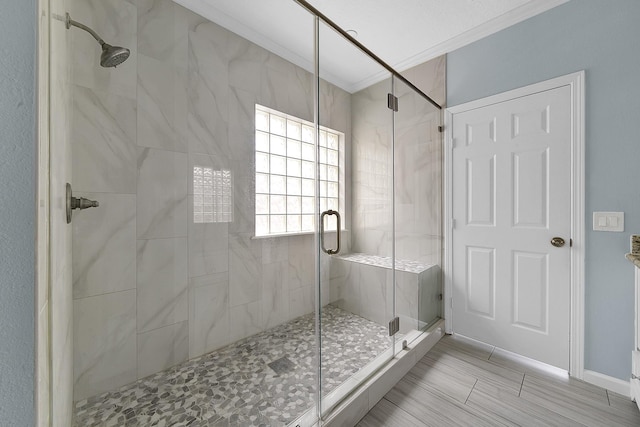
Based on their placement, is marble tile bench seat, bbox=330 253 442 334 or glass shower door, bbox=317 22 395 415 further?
marble tile bench seat, bbox=330 253 442 334

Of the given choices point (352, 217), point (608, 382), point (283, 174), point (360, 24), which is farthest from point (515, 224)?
point (360, 24)

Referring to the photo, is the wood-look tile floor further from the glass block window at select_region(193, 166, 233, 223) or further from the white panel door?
the glass block window at select_region(193, 166, 233, 223)

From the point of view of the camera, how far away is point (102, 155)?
4.67 feet

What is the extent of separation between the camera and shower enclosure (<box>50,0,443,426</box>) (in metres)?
1.39

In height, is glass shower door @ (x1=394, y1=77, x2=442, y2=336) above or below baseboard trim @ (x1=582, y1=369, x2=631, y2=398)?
above

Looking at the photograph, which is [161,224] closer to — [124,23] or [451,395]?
[124,23]

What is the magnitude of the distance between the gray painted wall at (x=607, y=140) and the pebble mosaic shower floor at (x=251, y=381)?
141cm

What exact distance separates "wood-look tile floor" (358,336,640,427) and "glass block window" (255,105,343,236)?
1278 millimetres

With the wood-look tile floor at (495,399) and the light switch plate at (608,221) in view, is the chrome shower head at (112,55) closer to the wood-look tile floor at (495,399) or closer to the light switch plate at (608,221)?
the wood-look tile floor at (495,399)

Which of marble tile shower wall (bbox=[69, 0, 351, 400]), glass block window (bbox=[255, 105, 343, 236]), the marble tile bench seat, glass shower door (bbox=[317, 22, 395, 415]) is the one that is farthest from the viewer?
glass block window (bbox=[255, 105, 343, 236])

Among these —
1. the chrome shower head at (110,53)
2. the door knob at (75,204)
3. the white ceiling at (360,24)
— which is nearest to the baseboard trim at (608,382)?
the white ceiling at (360,24)
